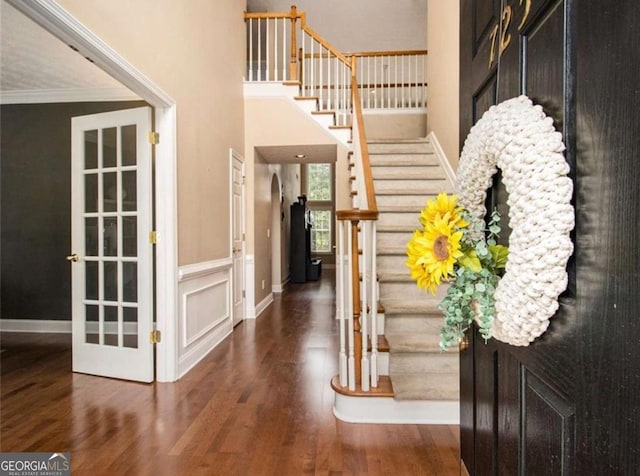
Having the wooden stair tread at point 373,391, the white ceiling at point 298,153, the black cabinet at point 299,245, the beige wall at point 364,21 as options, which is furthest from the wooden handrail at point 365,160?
the black cabinet at point 299,245

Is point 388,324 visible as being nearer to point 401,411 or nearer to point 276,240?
point 401,411

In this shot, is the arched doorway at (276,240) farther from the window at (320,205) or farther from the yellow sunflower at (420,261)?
the yellow sunflower at (420,261)

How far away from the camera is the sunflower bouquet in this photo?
838mm

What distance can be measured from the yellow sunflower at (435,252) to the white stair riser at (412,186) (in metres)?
2.90

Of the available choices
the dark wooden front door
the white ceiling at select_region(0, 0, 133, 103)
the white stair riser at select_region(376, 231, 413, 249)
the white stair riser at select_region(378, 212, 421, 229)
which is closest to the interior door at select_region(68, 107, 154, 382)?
the white ceiling at select_region(0, 0, 133, 103)

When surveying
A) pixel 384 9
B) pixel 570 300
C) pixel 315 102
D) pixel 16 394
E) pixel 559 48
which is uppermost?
pixel 384 9

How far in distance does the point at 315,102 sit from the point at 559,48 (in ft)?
15.1

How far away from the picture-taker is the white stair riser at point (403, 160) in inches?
168

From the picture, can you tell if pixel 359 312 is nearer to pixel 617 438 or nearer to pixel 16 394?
pixel 617 438

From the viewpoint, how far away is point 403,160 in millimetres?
4332

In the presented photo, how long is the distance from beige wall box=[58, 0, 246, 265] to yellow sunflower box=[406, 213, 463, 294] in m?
2.08

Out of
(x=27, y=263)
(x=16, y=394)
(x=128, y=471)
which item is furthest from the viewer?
(x=27, y=263)

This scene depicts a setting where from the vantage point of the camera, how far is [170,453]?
73.3 inches

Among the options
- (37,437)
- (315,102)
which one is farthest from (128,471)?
(315,102)
